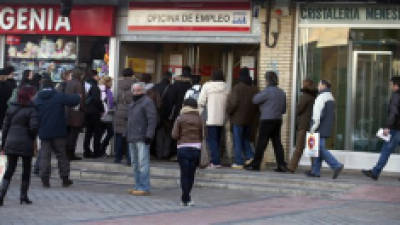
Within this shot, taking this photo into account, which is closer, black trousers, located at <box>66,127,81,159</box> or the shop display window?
black trousers, located at <box>66,127,81,159</box>

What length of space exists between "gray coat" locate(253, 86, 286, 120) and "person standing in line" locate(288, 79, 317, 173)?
330 millimetres

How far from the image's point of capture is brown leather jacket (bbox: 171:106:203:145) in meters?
12.4

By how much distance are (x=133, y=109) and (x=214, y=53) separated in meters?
5.40

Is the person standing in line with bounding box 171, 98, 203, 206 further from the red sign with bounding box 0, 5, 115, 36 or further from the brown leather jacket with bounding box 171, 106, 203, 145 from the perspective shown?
the red sign with bounding box 0, 5, 115, 36

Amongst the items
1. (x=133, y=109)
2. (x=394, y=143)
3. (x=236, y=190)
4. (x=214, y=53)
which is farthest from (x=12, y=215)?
(x=214, y=53)

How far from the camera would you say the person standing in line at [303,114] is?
15.1 metres

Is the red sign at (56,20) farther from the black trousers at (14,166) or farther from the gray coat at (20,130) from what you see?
the black trousers at (14,166)

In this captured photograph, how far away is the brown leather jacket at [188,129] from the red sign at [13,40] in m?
7.45

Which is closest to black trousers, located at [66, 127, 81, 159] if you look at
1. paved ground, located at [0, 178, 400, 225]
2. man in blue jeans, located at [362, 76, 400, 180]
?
paved ground, located at [0, 178, 400, 225]

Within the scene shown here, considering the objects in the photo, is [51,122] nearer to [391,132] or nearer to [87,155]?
[87,155]

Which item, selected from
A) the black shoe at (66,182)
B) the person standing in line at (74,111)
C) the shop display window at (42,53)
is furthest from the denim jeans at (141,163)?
the shop display window at (42,53)

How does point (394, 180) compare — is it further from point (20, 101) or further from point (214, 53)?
point (20, 101)

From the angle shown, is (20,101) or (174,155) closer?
(20,101)

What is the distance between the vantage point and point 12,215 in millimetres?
11188
